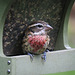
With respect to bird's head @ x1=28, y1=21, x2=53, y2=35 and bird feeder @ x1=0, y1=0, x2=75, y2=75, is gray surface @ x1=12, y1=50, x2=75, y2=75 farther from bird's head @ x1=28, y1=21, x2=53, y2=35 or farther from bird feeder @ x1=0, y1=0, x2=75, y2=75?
bird's head @ x1=28, y1=21, x2=53, y2=35

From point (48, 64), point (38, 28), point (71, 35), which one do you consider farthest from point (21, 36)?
point (71, 35)

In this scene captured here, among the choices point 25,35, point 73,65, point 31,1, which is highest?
point 31,1

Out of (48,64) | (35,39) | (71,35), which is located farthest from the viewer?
(71,35)

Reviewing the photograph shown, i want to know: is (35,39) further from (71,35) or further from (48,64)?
(71,35)

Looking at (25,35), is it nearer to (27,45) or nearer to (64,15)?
(27,45)

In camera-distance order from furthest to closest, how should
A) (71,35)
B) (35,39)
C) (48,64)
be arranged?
(71,35)
(48,64)
(35,39)

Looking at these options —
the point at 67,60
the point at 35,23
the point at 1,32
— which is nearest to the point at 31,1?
the point at 35,23

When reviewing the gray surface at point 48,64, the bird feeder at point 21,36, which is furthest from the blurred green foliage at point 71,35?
the gray surface at point 48,64
